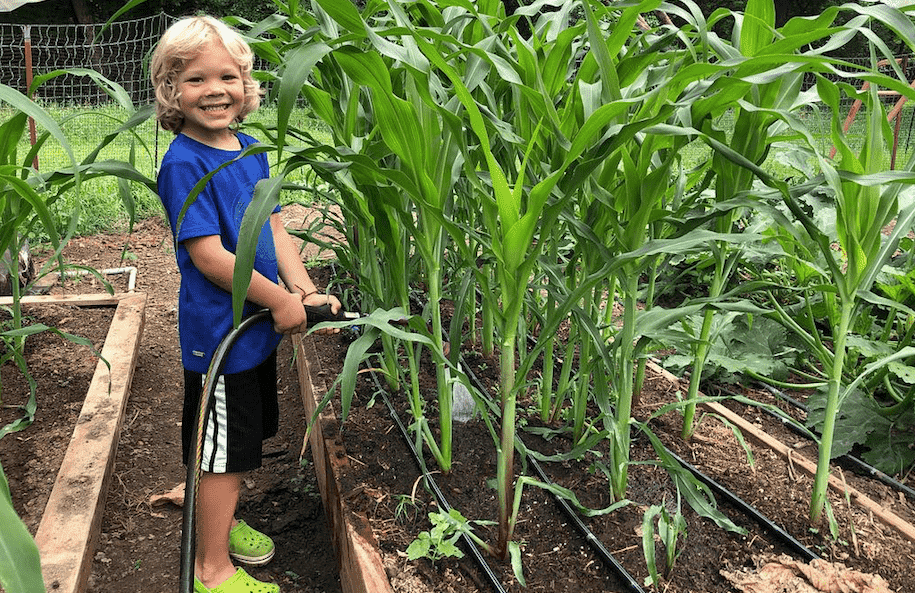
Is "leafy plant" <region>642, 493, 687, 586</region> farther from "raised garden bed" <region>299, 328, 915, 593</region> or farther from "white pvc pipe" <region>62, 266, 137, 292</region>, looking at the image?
"white pvc pipe" <region>62, 266, 137, 292</region>

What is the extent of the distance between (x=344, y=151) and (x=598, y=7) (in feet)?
1.81

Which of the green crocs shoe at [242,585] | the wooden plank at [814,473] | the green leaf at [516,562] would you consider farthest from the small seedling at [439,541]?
the wooden plank at [814,473]

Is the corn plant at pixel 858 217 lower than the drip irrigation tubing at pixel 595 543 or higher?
higher

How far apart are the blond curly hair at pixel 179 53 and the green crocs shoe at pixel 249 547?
96cm

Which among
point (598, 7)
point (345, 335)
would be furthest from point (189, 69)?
point (345, 335)

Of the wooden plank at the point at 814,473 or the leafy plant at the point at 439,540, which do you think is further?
the wooden plank at the point at 814,473

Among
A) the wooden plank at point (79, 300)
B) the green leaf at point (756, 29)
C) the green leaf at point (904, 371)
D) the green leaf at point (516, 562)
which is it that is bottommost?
the wooden plank at point (79, 300)

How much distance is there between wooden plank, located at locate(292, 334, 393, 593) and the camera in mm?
1367

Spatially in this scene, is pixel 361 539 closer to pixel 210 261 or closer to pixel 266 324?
pixel 266 324

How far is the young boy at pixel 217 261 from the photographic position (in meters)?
→ 1.43

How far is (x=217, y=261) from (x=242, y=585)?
2.38 ft

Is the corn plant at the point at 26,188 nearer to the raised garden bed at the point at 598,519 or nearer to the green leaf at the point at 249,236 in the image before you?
the green leaf at the point at 249,236

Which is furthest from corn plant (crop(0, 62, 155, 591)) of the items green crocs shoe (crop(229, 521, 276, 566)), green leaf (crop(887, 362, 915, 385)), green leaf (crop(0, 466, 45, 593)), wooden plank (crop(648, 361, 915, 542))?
green leaf (crop(887, 362, 915, 385))

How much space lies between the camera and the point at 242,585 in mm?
1570
